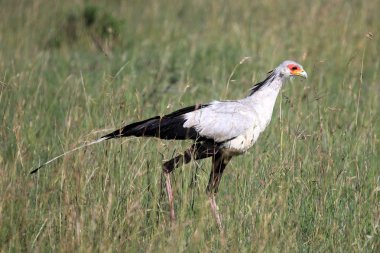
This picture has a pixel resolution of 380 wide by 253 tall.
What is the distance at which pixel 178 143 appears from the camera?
16.4 feet

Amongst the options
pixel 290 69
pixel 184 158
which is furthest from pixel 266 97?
pixel 184 158

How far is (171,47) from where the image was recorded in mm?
8172

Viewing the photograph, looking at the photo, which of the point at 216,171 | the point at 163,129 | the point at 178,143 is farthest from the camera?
the point at 178,143

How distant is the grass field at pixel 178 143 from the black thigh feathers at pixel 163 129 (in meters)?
0.10

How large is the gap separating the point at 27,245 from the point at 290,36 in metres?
5.17

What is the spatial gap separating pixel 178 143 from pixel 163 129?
1.28ft

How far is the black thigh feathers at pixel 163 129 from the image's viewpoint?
4497 mm

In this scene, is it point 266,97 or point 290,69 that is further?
point 290,69

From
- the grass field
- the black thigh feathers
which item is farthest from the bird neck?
the black thigh feathers

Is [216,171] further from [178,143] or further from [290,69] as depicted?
[290,69]

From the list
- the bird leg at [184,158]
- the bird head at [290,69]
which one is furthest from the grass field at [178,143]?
the bird head at [290,69]

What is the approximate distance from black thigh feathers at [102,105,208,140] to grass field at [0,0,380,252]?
105 mm

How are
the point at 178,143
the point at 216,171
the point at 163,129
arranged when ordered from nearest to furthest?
the point at 163,129
the point at 216,171
the point at 178,143

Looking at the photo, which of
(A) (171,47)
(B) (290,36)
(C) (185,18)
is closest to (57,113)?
(A) (171,47)
